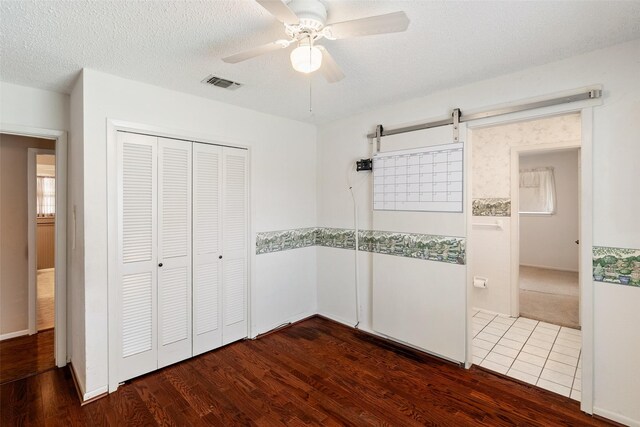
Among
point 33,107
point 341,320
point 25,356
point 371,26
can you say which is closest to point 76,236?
point 33,107

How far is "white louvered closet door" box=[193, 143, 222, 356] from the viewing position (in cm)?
287

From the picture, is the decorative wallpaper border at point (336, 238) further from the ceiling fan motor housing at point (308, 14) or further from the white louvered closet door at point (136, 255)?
the ceiling fan motor housing at point (308, 14)

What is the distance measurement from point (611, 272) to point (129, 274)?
11.5 feet

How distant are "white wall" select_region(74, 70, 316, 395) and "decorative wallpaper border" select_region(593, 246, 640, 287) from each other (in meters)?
2.72

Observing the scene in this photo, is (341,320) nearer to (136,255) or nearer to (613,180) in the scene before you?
(136,255)

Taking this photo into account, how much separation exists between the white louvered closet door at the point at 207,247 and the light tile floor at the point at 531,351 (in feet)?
8.16

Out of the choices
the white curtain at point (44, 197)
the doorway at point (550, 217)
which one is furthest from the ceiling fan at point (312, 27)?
the white curtain at point (44, 197)

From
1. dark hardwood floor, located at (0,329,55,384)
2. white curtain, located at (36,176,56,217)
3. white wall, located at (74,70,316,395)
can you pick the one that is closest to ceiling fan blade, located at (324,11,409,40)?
white wall, located at (74,70,316,395)

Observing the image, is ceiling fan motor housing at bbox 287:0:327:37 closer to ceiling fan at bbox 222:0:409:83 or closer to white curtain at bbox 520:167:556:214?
ceiling fan at bbox 222:0:409:83

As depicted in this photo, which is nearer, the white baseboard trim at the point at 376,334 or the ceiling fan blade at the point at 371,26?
the ceiling fan blade at the point at 371,26

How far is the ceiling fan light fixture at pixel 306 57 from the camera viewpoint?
4.84 feet

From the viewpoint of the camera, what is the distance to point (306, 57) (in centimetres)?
147

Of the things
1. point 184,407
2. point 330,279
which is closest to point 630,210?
point 330,279

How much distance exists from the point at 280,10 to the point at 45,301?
5.22 meters
